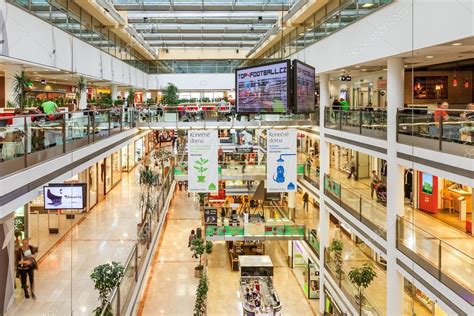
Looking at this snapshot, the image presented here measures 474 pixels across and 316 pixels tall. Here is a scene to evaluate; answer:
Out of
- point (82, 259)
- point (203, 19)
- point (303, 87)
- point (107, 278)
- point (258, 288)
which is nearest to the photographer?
point (107, 278)

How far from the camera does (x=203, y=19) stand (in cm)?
2112

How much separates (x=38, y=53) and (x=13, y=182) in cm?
663

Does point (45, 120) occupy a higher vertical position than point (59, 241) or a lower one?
higher

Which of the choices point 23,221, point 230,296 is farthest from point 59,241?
point 230,296

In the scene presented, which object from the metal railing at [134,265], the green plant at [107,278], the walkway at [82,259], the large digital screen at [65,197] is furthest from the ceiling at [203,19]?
the green plant at [107,278]

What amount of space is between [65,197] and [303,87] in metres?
6.22

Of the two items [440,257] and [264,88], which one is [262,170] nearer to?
[264,88]

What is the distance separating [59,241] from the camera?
46.9ft

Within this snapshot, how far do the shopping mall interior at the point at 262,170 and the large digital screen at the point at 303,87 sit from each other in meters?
0.07

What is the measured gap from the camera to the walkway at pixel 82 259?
9.32 meters

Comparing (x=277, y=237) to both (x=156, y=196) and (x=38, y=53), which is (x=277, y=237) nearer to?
(x=156, y=196)

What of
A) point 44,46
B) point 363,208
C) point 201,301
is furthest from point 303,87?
point 201,301

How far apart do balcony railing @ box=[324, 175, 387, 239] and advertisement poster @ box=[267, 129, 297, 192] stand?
1.84m

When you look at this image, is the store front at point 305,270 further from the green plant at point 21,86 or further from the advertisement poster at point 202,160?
the green plant at point 21,86
